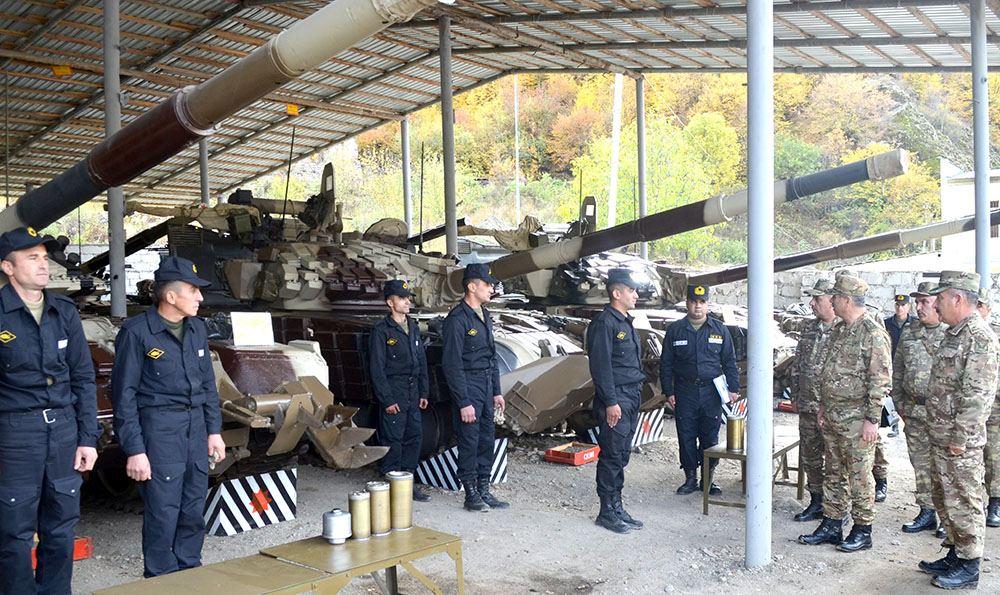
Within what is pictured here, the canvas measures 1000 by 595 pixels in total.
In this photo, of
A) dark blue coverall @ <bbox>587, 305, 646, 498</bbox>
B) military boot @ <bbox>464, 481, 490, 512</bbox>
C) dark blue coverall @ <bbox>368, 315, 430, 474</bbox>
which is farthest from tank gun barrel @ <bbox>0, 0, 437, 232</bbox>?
military boot @ <bbox>464, 481, 490, 512</bbox>

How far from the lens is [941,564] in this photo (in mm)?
6078

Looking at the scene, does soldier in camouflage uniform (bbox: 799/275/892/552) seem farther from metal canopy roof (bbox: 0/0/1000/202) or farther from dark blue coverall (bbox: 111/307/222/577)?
metal canopy roof (bbox: 0/0/1000/202)

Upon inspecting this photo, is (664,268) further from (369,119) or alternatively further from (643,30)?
(369,119)

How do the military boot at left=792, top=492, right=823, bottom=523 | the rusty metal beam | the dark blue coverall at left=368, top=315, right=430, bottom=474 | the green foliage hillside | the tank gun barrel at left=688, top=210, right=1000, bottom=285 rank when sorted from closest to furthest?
the military boot at left=792, top=492, right=823, bottom=523 < the dark blue coverall at left=368, top=315, right=430, bottom=474 < the tank gun barrel at left=688, top=210, right=1000, bottom=285 < the rusty metal beam < the green foliage hillside

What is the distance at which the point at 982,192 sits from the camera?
35.8 feet

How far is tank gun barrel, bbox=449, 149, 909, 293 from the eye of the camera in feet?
26.8

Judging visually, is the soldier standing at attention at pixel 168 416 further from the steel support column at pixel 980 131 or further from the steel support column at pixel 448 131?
the steel support column at pixel 448 131

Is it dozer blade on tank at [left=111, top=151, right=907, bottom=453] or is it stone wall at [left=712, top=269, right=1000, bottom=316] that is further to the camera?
stone wall at [left=712, top=269, right=1000, bottom=316]

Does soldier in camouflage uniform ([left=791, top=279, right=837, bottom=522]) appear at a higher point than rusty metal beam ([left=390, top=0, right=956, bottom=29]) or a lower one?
lower

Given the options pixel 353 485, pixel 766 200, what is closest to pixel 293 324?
pixel 353 485

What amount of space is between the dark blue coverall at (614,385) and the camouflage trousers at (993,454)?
254cm

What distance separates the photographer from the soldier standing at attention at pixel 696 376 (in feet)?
27.8

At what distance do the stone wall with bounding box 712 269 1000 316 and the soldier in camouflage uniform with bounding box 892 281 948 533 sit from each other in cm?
1523

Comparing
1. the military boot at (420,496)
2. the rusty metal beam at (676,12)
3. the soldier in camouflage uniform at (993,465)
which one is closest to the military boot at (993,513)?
the soldier in camouflage uniform at (993,465)
